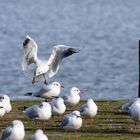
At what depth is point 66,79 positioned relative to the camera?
40.8 meters

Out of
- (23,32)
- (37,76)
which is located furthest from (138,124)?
(23,32)

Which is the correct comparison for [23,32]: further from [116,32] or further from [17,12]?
[17,12]

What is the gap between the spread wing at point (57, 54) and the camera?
2505cm

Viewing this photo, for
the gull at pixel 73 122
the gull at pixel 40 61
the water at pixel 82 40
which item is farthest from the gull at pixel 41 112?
the water at pixel 82 40

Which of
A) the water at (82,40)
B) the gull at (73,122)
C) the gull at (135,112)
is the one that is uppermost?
the water at (82,40)

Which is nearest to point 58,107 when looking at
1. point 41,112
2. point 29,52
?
point 41,112

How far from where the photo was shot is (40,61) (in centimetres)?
2558

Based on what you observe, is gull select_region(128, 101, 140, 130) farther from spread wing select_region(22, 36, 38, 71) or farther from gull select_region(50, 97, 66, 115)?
spread wing select_region(22, 36, 38, 71)

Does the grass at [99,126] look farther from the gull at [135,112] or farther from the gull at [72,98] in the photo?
the gull at [72,98]

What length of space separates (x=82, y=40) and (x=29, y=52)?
3468cm

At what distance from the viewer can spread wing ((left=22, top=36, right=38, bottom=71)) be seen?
82.1ft

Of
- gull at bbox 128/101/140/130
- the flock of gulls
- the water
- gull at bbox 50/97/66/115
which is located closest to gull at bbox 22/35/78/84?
the flock of gulls

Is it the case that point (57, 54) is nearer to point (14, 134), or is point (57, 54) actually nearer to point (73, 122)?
point (73, 122)

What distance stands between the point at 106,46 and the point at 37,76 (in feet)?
108
